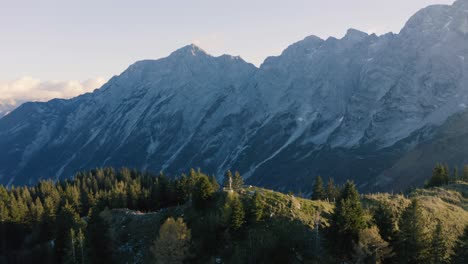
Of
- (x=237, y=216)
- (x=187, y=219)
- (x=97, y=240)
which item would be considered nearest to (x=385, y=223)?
(x=237, y=216)

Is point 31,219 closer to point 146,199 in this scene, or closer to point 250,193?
point 146,199

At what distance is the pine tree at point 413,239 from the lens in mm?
51938

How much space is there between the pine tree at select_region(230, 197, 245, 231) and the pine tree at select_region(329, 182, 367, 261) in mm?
13908

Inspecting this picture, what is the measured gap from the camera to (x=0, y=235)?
4397 inches

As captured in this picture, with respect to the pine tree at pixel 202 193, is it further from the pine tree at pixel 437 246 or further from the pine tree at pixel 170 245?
the pine tree at pixel 437 246

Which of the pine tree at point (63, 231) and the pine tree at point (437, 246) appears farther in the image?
the pine tree at point (63, 231)

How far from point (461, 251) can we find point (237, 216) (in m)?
31.2

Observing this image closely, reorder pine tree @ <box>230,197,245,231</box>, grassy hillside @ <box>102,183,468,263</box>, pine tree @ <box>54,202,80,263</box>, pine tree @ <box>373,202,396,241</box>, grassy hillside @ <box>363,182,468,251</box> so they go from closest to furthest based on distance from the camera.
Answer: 1. pine tree @ <box>373,202,396,241</box>
2. pine tree @ <box>230,197,245,231</box>
3. grassy hillside @ <box>102,183,468,263</box>
4. grassy hillside @ <box>363,182,468,251</box>
5. pine tree @ <box>54,202,80,263</box>

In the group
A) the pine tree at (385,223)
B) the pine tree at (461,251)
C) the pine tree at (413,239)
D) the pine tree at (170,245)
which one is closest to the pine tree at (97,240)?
Answer: the pine tree at (170,245)

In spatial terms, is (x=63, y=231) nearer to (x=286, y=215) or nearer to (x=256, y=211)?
(x=256, y=211)

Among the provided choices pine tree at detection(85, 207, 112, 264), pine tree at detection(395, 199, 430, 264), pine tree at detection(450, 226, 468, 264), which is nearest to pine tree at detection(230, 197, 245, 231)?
pine tree at detection(395, 199, 430, 264)

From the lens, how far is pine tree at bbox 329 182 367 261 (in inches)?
2128

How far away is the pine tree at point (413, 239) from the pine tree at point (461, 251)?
4508 mm

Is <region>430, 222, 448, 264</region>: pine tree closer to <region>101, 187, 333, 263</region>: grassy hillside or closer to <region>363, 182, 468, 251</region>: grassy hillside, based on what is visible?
<region>363, 182, 468, 251</region>: grassy hillside
